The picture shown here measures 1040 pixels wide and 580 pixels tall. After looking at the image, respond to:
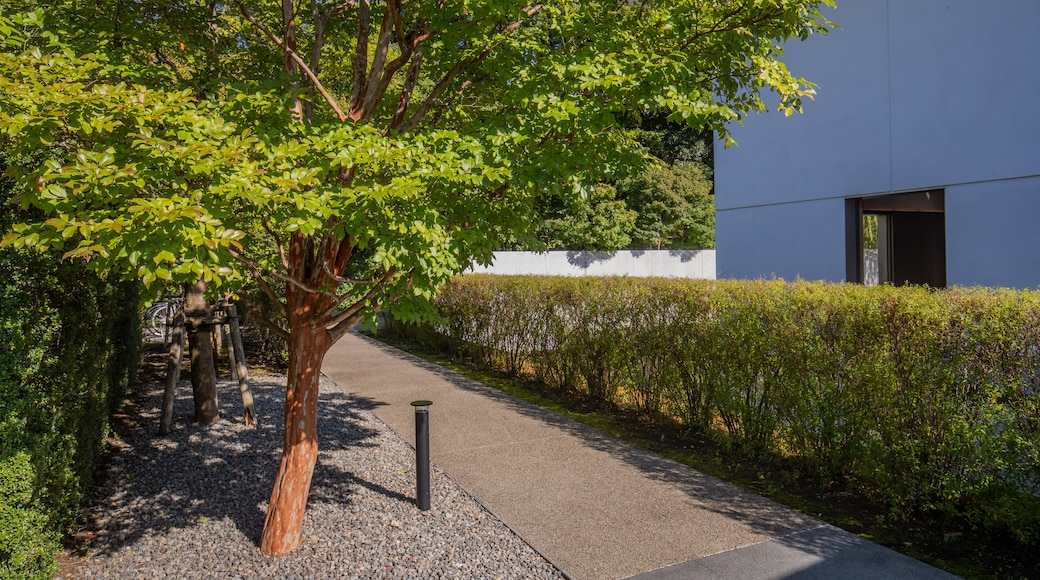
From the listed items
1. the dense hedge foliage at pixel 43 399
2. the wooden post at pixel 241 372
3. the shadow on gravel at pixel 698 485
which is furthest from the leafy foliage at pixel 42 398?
the shadow on gravel at pixel 698 485

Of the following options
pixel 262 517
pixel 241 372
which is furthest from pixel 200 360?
pixel 262 517

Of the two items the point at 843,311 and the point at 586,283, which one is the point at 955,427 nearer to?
the point at 843,311

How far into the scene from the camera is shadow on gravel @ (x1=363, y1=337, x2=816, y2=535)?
475 cm

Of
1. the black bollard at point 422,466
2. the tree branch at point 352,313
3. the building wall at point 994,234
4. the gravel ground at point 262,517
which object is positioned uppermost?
the building wall at point 994,234

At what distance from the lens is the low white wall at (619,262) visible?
1137 inches

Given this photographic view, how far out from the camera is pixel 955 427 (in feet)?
14.0

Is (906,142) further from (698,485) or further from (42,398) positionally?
(42,398)

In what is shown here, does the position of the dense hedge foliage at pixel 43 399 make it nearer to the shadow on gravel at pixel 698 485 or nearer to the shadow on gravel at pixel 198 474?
the shadow on gravel at pixel 198 474

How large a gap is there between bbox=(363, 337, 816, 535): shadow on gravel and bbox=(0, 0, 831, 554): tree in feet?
8.38

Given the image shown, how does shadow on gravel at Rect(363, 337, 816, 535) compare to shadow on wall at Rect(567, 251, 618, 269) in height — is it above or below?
below

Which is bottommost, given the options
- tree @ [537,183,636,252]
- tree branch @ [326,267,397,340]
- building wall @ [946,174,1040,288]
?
tree branch @ [326,267,397,340]

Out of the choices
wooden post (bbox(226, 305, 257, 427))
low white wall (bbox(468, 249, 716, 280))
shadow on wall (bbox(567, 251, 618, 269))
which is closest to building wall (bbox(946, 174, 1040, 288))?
wooden post (bbox(226, 305, 257, 427))

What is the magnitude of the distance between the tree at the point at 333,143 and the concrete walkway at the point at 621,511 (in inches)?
69.1

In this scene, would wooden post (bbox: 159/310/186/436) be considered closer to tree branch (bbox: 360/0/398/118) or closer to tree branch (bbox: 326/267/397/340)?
tree branch (bbox: 326/267/397/340)
